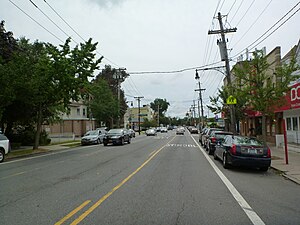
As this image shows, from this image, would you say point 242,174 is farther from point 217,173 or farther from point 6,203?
point 6,203

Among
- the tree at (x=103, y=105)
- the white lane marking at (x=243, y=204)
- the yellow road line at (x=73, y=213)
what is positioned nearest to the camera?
the yellow road line at (x=73, y=213)

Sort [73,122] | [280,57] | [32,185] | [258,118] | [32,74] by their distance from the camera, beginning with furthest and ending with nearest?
[73,122] < [258,118] < [280,57] < [32,74] < [32,185]

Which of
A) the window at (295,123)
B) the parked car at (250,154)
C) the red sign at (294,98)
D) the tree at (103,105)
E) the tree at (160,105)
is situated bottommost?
the parked car at (250,154)

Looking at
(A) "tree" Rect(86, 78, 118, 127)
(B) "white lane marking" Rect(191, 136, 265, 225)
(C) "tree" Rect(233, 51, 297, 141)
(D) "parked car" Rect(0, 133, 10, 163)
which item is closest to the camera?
(B) "white lane marking" Rect(191, 136, 265, 225)

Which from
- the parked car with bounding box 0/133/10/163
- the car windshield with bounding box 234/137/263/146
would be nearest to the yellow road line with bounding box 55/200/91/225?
the car windshield with bounding box 234/137/263/146

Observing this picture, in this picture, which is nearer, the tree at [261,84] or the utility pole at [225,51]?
the tree at [261,84]

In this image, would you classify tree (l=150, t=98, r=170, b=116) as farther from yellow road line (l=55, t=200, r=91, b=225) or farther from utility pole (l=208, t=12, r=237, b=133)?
yellow road line (l=55, t=200, r=91, b=225)

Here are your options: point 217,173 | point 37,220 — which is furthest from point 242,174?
point 37,220

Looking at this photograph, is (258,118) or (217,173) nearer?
(217,173)

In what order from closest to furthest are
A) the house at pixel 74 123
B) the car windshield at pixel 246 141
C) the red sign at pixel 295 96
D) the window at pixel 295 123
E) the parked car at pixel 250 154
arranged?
the parked car at pixel 250 154, the car windshield at pixel 246 141, the red sign at pixel 295 96, the window at pixel 295 123, the house at pixel 74 123

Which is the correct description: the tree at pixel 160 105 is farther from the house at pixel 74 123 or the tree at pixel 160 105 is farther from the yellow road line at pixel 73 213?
the yellow road line at pixel 73 213

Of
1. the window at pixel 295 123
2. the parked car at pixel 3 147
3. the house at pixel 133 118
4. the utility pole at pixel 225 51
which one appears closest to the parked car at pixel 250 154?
the utility pole at pixel 225 51

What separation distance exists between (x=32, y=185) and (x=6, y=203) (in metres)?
2.17

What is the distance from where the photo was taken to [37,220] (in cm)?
557
